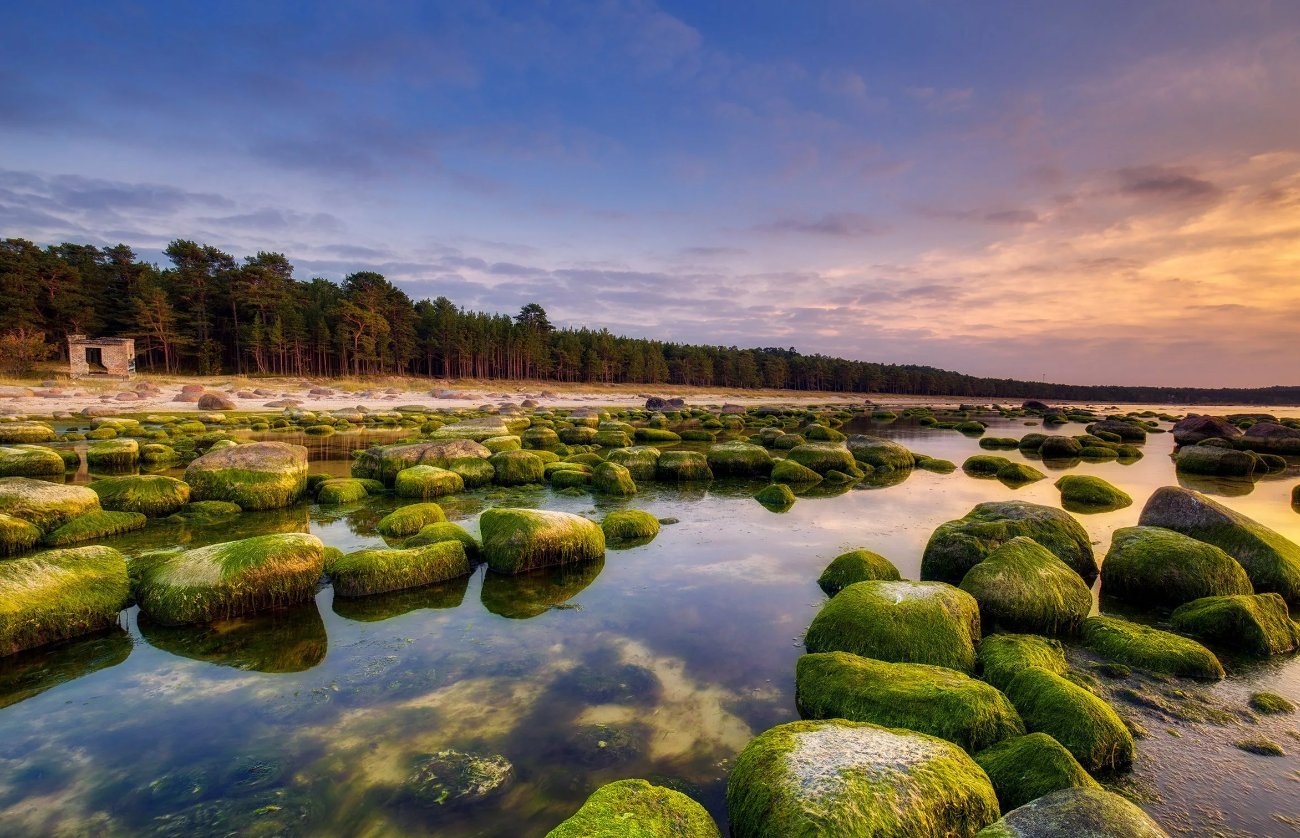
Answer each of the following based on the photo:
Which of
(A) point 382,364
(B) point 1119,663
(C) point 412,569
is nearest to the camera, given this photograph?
(B) point 1119,663

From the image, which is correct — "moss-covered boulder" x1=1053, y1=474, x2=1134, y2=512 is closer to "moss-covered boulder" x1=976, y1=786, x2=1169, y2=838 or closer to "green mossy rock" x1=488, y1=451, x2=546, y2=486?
"moss-covered boulder" x1=976, y1=786, x2=1169, y2=838

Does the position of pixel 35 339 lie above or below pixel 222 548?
above

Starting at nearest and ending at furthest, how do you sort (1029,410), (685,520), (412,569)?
(412,569)
(685,520)
(1029,410)

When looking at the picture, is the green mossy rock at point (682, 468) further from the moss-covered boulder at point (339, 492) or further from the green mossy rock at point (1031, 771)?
the green mossy rock at point (1031, 771)

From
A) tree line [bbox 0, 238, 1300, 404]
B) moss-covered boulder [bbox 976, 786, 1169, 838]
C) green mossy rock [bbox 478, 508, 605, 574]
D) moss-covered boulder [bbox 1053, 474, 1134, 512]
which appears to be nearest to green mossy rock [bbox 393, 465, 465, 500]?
green mossy rock [bbox 478, 508, 605, 574]

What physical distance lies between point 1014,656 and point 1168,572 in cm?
489

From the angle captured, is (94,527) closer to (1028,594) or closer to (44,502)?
(44,502)

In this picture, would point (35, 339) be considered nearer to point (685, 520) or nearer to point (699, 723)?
point (685, 520)

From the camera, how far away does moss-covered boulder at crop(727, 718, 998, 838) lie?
149 inches

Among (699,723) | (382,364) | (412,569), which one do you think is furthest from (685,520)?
(382,364)

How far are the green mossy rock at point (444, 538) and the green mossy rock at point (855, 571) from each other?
6265mm

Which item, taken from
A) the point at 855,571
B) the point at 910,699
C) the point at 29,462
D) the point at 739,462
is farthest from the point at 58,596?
the point at 739,462

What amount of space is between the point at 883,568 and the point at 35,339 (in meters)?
68.2

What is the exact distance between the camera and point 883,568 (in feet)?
31.2
